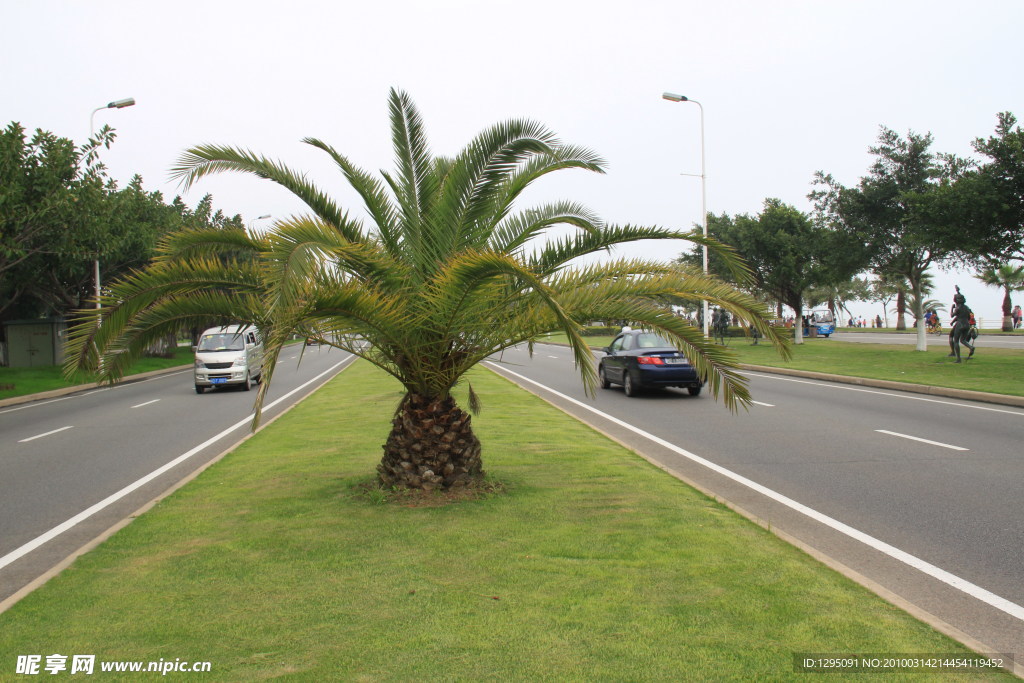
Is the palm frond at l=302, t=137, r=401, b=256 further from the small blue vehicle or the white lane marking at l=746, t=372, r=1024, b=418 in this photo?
the small blue vehicle

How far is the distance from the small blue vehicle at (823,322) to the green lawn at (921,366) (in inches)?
1086

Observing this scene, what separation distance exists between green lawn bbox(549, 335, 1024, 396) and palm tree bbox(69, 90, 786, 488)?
850cm

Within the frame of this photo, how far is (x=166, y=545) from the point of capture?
18.0ft

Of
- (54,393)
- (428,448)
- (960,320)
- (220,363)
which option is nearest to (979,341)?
(960,320)

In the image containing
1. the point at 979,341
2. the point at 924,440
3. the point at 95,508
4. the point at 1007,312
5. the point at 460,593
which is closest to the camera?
the point at 460,593

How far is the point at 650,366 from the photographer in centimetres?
1644

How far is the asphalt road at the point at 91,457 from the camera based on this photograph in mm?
6301

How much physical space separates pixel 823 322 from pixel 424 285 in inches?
2351

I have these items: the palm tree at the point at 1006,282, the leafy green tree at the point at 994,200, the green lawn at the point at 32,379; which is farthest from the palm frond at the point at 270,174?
the palm tree at the point at 1006,282

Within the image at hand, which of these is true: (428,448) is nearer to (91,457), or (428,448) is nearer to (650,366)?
(91,457)

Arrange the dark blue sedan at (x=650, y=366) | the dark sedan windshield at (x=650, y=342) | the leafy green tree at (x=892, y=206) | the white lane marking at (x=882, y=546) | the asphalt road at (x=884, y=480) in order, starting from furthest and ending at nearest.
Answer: the leafy green tree at (x=892, y=206)
the dark sedan windshield at (x=650, y=342)
the dark blue sedan at (x=650, y=366)
the asphalt road at (x=884, y=480)
the white lane marking at (x=882, y=546)

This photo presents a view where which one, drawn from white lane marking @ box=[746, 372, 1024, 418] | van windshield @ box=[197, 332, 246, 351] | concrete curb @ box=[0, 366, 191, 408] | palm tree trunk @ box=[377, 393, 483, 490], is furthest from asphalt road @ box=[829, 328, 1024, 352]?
concrete curb @ box=[0, 366, 191, 408]

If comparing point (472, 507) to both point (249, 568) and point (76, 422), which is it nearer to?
point (249, 568)

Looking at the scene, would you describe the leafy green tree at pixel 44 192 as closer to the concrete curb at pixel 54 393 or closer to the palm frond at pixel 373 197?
the concrete curb at pixel 54 393
